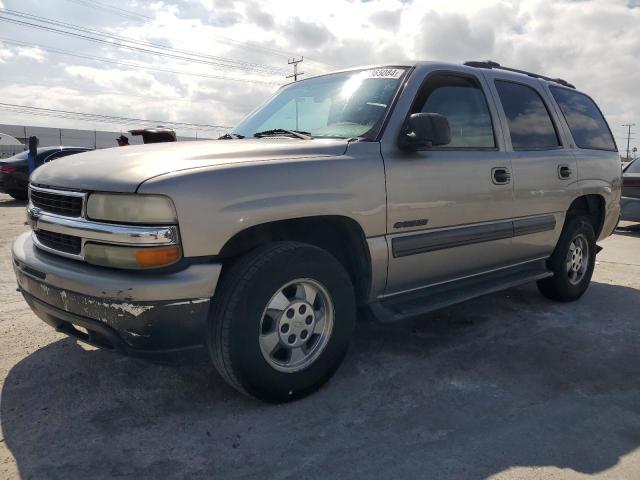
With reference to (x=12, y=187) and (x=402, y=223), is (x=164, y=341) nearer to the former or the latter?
(x=402, y=223)

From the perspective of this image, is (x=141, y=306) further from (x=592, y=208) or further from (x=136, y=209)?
(x=592, y=208)

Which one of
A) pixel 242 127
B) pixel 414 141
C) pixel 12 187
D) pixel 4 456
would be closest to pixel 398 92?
pixel 414 141

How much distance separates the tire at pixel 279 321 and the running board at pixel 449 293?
326 millimetres

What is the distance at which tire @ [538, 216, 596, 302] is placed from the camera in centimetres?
473

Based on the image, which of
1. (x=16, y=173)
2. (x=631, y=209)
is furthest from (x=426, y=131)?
(x=16, y=173)

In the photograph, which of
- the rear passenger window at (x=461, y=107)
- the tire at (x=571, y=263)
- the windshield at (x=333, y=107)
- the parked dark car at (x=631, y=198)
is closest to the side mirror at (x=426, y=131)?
the windshield at (x=333, y=107)

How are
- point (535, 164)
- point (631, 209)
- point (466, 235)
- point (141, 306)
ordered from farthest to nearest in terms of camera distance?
1. point (631, 209)
2. point (535, 164)
3. point (466, 235)
4. point (141, 306)

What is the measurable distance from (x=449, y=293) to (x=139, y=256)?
6.95 ft

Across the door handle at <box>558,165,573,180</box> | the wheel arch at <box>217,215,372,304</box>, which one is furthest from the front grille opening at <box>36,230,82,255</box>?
the door handle at <box>558,165,573,180</box>

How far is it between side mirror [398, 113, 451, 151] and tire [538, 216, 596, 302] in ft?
7.22

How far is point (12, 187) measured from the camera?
12.8 m

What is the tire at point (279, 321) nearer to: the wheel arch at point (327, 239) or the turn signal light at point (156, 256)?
the wheel arch at point (327, 239)

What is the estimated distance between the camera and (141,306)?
235 cm

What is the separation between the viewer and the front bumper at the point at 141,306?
7.72 feet
